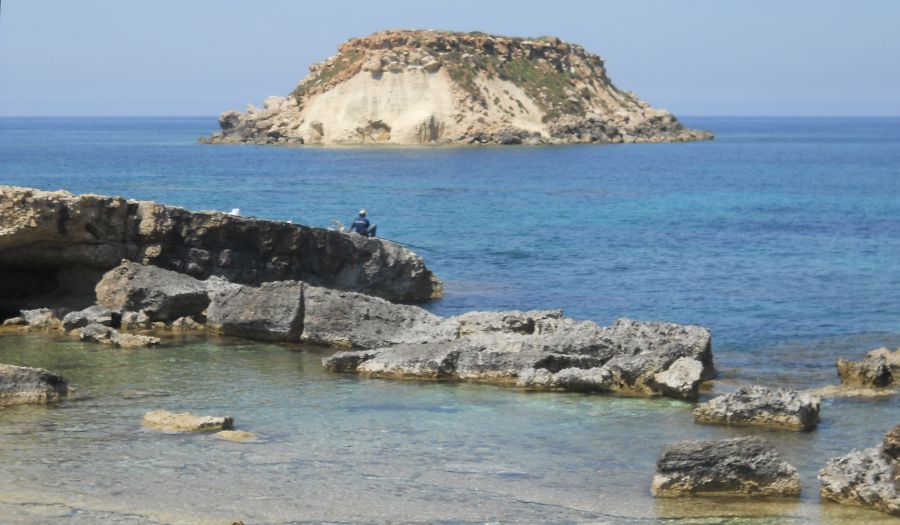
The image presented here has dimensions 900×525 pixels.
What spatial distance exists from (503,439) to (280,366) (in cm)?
569

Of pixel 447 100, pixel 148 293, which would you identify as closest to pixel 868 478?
pixel 148 293

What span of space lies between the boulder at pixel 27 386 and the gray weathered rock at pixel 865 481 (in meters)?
10.1

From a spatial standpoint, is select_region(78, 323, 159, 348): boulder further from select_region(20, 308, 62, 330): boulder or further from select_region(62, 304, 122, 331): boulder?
select_region(20, 308, 62, 330): boulder

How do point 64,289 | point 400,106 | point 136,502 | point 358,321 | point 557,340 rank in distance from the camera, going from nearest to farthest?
point 136,502 → point 557,340 → point 358,321 → point 64,289 → point 400,106

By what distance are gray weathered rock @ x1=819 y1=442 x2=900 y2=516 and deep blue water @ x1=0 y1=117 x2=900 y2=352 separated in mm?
9877

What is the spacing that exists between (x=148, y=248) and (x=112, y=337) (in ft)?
10.5

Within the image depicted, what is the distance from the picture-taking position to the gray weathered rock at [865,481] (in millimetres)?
12695

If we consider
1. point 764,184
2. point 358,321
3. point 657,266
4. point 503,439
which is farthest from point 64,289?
point 764,184

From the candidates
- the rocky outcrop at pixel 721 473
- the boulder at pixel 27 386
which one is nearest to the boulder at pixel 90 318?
the boulder at pixel 27 386

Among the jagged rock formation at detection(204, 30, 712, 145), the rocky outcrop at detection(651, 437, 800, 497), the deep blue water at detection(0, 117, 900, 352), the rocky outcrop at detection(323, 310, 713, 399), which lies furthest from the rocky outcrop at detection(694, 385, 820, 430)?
the jagged rock formation at detection(204, 30, 712, 145)

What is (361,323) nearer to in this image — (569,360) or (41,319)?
(569,360)

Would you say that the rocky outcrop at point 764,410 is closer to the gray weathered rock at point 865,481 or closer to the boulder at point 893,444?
the gray weathered rock at point 865,481

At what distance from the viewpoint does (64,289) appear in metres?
24.4

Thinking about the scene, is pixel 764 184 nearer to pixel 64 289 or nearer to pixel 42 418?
pixel 64 289
